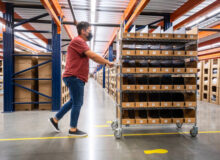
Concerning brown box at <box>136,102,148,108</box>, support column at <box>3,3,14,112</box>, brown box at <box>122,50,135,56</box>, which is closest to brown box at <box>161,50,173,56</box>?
brown box at <box>122,50,135,56</box>

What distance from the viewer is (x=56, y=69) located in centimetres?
543

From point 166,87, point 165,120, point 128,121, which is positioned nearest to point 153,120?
point 165,120

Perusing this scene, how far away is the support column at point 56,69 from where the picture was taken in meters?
5.39

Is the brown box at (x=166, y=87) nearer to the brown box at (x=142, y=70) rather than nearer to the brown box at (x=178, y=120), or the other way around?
the brown box at (x=142, y=70)

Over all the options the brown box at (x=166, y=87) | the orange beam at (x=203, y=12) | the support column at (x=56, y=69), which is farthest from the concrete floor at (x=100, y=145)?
the orange beam at (x=203, y=12)

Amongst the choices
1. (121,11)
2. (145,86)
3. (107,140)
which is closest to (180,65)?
(145,86)

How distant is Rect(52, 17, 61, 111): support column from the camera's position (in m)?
5.39

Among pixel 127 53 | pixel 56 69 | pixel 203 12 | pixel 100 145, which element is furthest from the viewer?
pixel 56 69

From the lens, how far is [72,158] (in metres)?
2.29

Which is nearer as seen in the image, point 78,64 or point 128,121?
point 78,64

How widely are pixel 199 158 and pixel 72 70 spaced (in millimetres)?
2562

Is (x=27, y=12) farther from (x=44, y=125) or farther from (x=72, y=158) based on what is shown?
(x=72, y=158)

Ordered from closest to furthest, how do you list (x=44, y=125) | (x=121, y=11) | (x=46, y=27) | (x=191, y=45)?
(x=191, y=45), (x=44, y=125), (x=121, y=11), (x=46, y=27)

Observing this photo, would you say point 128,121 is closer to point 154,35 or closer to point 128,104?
point 128,104
